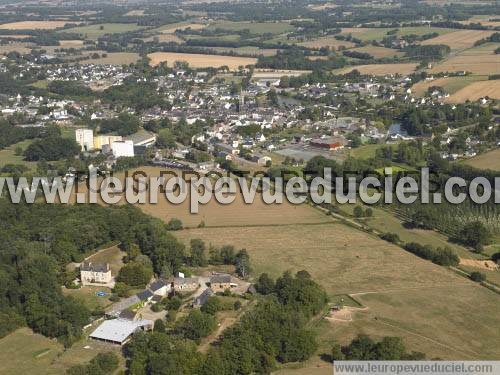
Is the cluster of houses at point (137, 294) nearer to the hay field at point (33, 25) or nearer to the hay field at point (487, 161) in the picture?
the hay field at point (487, 161)

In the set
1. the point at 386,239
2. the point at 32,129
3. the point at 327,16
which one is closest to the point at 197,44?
the point at 327,16

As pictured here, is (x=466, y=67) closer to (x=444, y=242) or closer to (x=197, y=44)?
(x=197, y=44)

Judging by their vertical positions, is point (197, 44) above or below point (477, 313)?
above

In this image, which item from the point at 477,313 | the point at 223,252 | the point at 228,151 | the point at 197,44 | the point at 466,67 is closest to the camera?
the point at 477,313

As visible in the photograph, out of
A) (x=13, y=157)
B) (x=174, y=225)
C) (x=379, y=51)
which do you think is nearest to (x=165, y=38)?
(x=379, y=51)

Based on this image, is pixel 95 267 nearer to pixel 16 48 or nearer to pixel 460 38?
pixel 460 38

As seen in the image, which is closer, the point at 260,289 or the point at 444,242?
the point at 260,289
